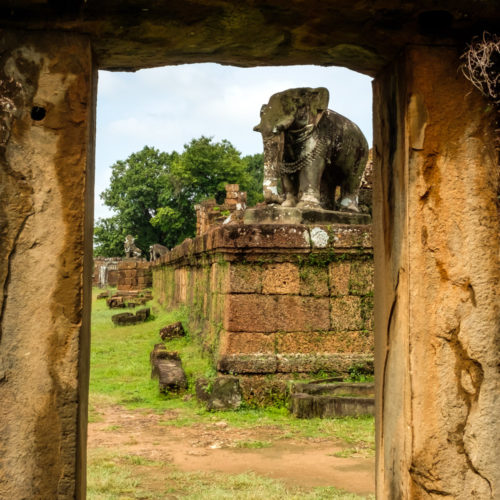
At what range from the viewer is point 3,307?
2.25 m

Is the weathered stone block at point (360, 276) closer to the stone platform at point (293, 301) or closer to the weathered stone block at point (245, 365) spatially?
the stone platform at point (293, 301)

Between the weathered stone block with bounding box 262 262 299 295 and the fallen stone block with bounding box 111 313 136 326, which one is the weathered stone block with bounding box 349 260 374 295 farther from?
the fallen stone block with bounding box 111 313 136 326

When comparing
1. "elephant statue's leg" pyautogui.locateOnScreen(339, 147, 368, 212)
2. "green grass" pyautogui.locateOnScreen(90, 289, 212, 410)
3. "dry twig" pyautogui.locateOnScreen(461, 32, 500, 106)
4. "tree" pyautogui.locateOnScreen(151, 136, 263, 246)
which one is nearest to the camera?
"dry twig" pyautogui.locateOnScreen(461, 32, 500, 106)

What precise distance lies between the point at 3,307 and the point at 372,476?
9.89ft

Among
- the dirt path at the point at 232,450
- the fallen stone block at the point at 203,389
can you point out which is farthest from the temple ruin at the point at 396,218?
the fallen stone block at the point at 203,389

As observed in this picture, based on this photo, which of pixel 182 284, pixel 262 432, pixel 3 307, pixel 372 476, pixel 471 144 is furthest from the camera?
pixel 182 284

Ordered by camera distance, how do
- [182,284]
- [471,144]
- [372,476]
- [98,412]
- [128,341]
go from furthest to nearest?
[182,284] → [128,341] → [98,412] → [372,476] → [471,144]

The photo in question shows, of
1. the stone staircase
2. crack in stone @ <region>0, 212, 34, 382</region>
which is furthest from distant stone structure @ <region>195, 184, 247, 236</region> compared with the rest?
crack in stone @ <region>0, 212, 34, 382</region>

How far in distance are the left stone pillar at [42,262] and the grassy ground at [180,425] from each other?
71.8 inches

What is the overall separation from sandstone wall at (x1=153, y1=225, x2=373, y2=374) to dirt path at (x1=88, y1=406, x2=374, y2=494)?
99 cm

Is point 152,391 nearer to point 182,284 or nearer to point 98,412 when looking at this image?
point 98,412

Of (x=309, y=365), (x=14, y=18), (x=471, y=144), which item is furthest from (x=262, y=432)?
(x=14, y=18)

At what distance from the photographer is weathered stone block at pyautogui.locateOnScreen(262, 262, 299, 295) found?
21.7 feet

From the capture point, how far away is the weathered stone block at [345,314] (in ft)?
22.0
